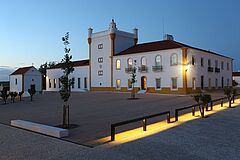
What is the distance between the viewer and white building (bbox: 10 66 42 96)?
45.3 m

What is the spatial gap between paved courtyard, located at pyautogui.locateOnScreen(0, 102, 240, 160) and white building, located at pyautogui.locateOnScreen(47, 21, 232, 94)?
23.3 m

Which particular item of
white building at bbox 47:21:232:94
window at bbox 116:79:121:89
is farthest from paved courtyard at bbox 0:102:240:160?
window at bbox 116:79:121:89

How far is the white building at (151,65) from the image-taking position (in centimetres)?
3136

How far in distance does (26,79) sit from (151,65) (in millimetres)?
25857

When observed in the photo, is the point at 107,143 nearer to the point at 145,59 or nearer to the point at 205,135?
the point at 205,135

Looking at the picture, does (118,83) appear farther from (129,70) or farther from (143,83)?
(143,83)

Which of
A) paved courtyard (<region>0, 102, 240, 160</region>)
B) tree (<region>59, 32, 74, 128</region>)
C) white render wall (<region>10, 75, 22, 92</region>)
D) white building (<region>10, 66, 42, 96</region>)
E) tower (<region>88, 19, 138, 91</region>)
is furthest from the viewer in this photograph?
white render wall (<region>10, 75, 22, 92</region>)

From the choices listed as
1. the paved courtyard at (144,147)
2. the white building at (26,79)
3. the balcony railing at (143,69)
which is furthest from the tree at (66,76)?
the white building at (26,79)

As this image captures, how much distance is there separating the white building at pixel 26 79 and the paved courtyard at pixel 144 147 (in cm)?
3928

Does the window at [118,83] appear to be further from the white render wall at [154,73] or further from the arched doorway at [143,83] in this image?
the arched doorway at [143,83]

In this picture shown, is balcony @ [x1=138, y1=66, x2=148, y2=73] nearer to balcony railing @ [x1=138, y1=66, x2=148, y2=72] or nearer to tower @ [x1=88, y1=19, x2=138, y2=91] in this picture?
balcony railing @ [x1=138, y1=66, x2=148, y2=72]

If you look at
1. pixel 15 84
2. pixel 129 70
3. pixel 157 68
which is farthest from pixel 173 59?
pixel 15 84

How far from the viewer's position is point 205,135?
7871 mm

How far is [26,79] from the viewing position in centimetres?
4569
